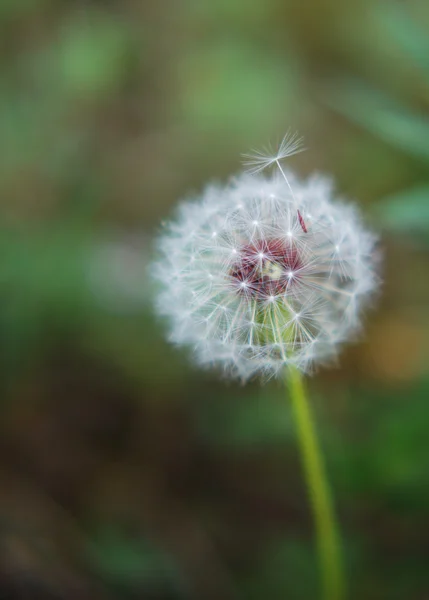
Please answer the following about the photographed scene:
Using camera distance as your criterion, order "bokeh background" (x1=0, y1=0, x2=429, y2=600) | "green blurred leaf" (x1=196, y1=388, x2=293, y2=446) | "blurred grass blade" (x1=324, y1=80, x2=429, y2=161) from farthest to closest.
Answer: "green blurred leaf" (x1=196, y1=388, x2=293, y2=446) < "bokeh background" (x1=0, y1=0, x2=429, y2=600) < "blurred grass blade" (x1=324, y1=80, x2=429, y2=161)

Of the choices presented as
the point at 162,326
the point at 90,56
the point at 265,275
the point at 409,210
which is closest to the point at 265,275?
the point at 265,275

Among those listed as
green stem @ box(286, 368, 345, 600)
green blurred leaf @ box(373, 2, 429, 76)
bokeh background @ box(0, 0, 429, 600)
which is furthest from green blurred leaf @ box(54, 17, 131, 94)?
green stem @ box(286, 368, 345, 600)

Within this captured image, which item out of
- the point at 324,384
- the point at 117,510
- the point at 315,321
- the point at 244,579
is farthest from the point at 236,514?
the point at 315,321

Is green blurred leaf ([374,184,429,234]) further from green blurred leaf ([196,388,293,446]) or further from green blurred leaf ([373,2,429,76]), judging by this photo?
green blurred leaf ([196,388,293,446])

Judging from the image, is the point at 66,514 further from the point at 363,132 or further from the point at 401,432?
the point at 363,132

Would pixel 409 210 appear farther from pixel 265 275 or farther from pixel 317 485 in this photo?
pixel 317 485

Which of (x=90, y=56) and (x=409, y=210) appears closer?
(x=409, y=210)
